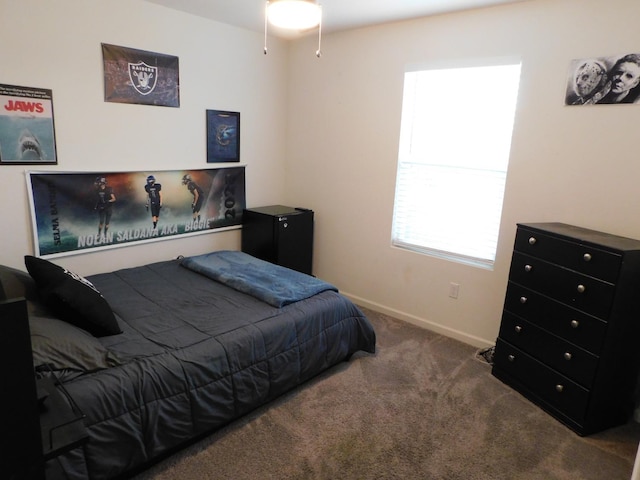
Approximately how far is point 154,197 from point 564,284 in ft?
9.84

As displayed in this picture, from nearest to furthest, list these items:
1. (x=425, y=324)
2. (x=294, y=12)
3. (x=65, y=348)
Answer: (x=65, y=348) → (x=294, y=12) → (x=425, y=324)

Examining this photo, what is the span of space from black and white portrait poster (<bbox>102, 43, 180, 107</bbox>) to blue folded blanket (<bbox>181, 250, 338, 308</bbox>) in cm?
130

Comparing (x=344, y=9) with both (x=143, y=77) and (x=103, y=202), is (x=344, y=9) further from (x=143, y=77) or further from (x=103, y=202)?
(x=103, y=202)

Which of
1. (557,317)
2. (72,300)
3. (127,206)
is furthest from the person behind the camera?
(127,206)

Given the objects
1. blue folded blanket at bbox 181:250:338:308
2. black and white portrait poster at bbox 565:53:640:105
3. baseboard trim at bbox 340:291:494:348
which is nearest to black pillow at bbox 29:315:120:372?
blue folded blanket at bbox 181:250:338:308

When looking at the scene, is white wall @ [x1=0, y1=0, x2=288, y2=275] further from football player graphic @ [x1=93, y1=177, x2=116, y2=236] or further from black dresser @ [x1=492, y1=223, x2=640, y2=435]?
black dresser @ [x1=492, y1=223, x2=640, y2=435]

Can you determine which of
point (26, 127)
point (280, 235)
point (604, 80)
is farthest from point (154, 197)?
point (604, 80)

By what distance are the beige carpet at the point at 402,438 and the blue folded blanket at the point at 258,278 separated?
1.90 ft

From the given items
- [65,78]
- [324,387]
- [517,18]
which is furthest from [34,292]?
[517,18]

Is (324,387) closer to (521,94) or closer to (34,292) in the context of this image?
(34,292)

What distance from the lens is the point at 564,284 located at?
2.35 meters

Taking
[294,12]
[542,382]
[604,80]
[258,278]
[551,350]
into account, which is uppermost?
[294,12]

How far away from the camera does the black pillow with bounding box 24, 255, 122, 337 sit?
1994 millimetres

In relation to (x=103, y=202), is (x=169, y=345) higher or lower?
lower
